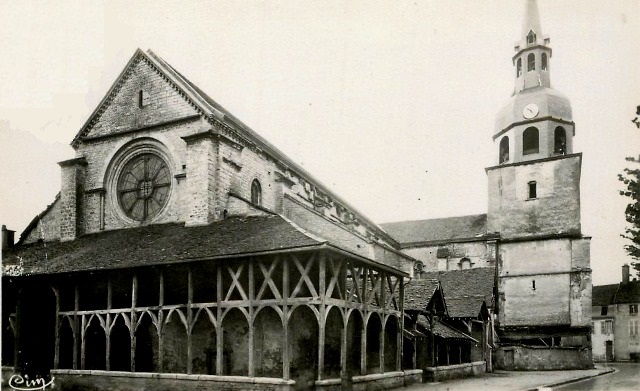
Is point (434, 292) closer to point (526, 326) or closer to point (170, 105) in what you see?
point (170, 105)

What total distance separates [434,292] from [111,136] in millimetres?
13900

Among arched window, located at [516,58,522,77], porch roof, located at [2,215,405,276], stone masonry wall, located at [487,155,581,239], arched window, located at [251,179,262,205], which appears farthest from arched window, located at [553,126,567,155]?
porch roof, located at [2,215,405,276]

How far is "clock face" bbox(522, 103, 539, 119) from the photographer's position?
38591mm

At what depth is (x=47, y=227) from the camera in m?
25.3

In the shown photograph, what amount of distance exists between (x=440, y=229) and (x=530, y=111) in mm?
11712

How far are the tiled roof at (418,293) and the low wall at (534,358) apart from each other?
10.6 meters

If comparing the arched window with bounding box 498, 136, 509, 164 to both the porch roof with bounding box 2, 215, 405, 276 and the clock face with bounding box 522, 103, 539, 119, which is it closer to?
the clock face with bounding box 522, 103, 539, 119

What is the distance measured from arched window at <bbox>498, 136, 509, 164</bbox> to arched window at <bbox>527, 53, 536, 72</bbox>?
4856 millimetres

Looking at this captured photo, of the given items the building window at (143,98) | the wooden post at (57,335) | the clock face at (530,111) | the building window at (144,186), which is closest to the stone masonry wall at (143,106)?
the building window at (143,98)

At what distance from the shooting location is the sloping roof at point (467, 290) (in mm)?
28391

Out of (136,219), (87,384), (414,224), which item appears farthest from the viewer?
(414,224)

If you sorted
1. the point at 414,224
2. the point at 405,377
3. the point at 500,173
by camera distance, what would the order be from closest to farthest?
the point at 405,377, the point at 500,173, the point at 414,224

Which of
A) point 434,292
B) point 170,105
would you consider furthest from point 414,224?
point 170,105

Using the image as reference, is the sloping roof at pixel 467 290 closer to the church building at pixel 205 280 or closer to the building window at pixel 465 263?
the church building at pixel 205 280
